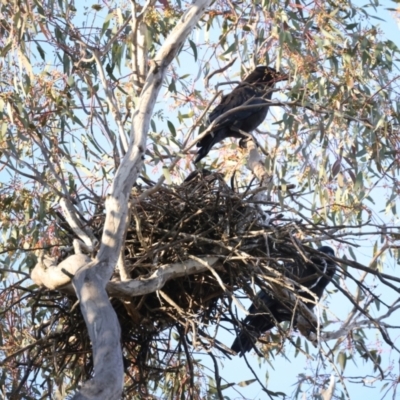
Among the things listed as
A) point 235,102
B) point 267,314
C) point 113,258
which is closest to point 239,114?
point 235,102

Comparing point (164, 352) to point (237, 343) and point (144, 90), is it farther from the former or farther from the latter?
point (144, 90)

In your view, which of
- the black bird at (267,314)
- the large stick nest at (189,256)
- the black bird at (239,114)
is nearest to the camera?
the large stick nest at (189,256)

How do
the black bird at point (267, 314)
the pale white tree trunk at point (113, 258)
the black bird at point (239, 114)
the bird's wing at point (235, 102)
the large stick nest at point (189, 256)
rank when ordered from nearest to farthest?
1. the pale white tree trunk at point (113, 258)
2. the large stick nest at point (189, 256)
3. the black bird at point (267, 314)
4. the black bird at point (239, 114)
5. the bird's wing at point (235, 102)

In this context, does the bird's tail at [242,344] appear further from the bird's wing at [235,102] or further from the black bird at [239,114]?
the bird's wing at [235,102]

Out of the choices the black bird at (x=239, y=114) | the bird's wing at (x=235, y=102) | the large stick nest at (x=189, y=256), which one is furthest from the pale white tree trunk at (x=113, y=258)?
the bird's wing at (x=235, y=102)

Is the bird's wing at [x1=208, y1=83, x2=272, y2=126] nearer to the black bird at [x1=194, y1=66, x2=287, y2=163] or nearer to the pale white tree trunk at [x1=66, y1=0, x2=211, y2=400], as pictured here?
the black bird at [x1=194, y1=66, x2=287, y2=163]

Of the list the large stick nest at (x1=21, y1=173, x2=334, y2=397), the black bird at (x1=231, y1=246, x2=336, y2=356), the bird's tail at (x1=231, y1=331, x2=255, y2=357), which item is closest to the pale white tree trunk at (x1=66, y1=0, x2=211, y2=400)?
the large stick nest at (x1=21, y1=173, x2=334, y2=397)

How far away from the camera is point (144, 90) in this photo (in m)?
4.35

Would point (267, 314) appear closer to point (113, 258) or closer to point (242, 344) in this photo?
point (242, 344)

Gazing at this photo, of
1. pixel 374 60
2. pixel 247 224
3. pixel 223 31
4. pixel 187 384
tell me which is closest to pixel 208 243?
pixel 247 224

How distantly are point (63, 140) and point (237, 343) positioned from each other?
62.6 inches

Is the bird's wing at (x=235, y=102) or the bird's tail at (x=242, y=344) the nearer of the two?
the bird's tail at (x=242, y=344)

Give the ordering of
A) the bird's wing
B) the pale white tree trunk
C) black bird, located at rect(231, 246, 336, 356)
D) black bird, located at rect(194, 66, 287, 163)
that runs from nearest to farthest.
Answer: the pale white tree trunk
black bird, located at rect(231, 246, 336, 356)
black bird, located at rect(194, 66, 287, 163)
the bird's wing

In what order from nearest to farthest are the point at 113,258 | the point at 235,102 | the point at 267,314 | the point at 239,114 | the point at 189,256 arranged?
1. the point at 113,258
2. the point at 189,256
3. the point at 267,314
4. the point at 239,114
5. the point at 235,102
